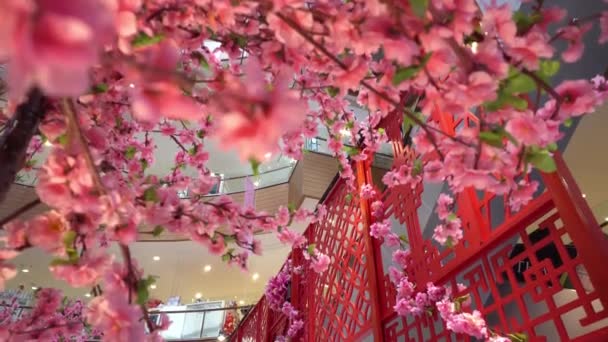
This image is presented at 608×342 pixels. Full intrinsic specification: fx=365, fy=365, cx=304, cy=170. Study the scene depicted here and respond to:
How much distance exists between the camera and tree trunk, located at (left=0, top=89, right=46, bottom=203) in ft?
3.10

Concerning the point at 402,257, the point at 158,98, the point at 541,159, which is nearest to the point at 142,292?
the point at 158,98

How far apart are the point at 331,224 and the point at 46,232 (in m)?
2.63

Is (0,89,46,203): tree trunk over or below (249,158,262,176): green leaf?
over

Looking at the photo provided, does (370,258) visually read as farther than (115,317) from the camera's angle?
Yes

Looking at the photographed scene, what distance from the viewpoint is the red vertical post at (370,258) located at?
7.18 feet

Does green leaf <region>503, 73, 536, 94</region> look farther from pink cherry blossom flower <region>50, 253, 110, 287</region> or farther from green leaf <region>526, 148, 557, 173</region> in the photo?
pink cherry blossom flower <region>50, 253, 110, 287</region>

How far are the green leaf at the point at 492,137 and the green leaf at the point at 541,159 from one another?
0.35 feet

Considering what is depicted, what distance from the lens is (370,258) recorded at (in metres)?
2.47

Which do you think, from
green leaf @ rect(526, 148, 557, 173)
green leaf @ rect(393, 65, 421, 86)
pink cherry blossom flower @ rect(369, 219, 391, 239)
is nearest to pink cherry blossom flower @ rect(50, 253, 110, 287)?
green leaf @ rect(393, 65, 421, 86)

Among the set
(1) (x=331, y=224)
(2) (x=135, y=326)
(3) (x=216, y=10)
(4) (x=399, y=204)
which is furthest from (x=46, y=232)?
(1) (x=331, y=224)

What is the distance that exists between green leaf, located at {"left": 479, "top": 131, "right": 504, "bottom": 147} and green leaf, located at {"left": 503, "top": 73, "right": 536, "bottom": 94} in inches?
3.4

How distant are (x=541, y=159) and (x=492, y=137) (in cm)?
15

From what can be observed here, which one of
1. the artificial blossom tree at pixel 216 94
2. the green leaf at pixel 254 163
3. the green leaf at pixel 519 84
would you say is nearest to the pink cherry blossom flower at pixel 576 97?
the artificial blossom tree at pixel 216 94

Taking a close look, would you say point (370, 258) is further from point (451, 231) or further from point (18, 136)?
point (18, 136)
